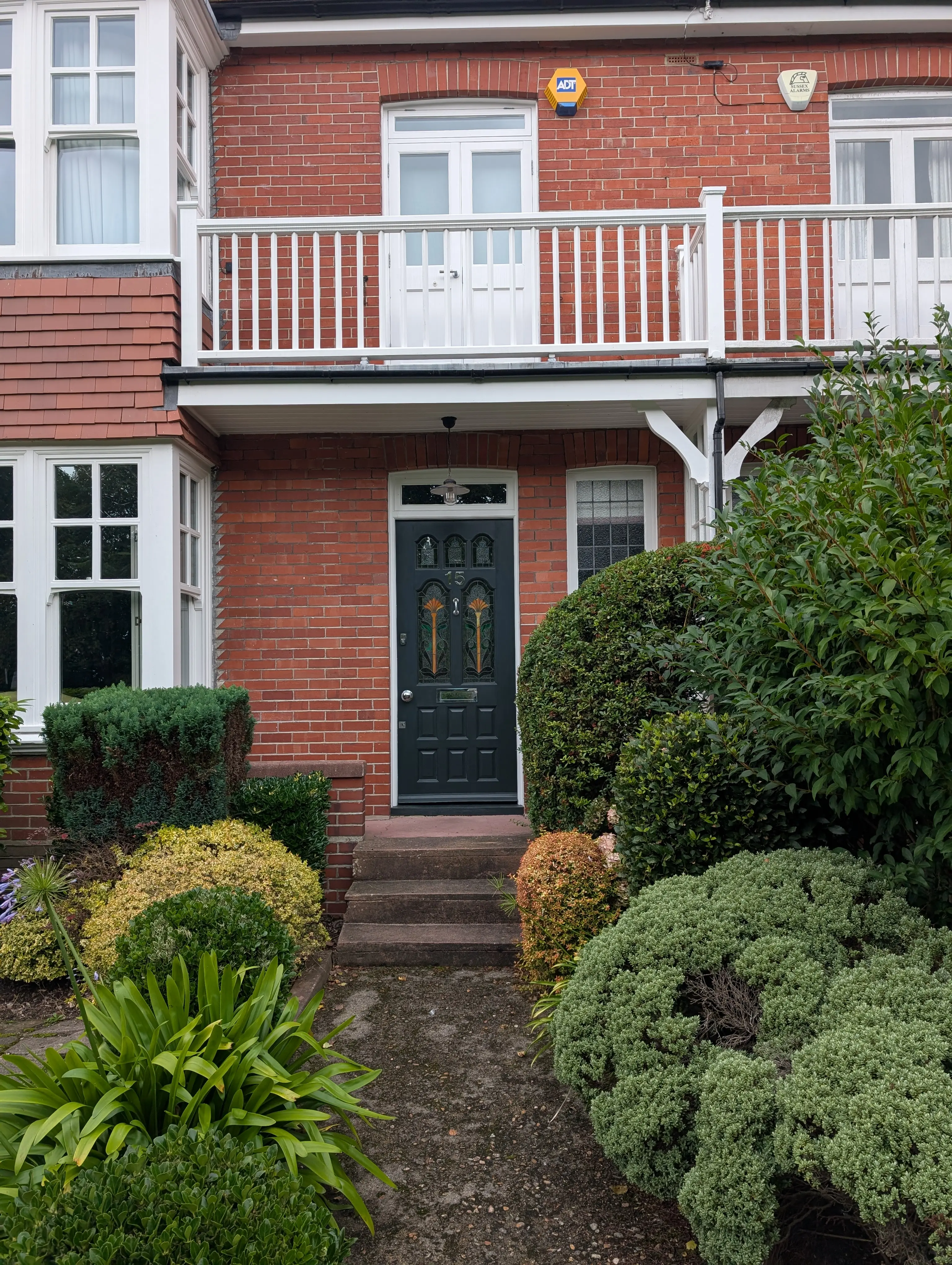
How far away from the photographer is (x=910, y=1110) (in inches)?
83.2

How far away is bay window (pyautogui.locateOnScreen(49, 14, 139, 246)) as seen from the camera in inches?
240

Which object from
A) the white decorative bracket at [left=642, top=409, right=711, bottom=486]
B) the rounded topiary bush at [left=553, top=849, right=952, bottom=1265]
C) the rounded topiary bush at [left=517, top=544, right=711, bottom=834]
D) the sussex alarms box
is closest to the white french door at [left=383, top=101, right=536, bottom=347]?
the white decorative bracket at [left=642, top=409, right=711, bottom=486]

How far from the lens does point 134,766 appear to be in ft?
16.4

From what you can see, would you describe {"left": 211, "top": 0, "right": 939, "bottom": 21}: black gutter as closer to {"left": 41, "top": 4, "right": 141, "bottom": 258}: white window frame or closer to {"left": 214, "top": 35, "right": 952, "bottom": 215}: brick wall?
{"left": 214, "top": 35, "right": 952, "bottom": 215}: brick wall

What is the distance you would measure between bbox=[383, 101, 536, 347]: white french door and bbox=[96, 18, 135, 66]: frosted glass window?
6.52 feet

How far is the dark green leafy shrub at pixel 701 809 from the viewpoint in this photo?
3.84 metres

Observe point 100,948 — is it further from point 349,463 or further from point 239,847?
point 349,463

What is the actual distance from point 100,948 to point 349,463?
401 centimetres

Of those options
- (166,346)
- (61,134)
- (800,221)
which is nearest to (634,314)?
(800,221)

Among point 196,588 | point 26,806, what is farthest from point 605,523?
point 26,806

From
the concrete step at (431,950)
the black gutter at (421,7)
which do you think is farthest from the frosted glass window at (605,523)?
the black gutter at (421,7)

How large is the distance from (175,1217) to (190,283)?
554 centimetres

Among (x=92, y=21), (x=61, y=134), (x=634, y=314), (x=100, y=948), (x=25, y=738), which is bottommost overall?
(x=100, y=948)

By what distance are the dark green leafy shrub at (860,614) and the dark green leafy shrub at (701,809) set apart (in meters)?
0.16
